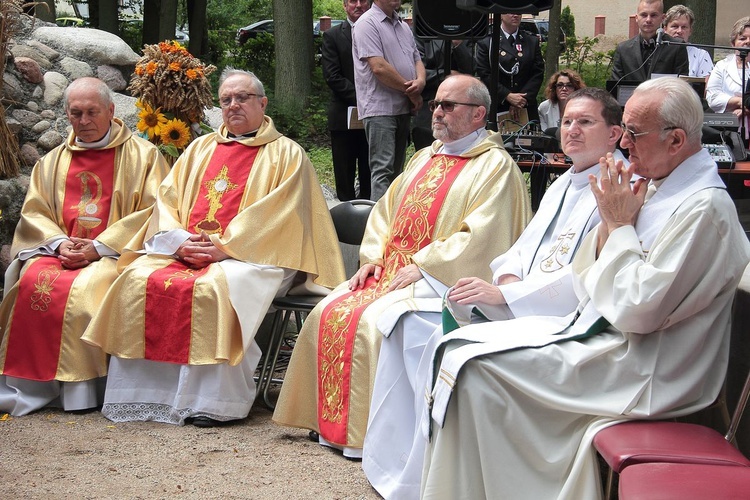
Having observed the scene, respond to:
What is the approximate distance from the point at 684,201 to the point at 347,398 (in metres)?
2.01

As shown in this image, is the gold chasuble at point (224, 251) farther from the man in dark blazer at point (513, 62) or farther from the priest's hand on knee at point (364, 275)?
the man in dark blazer at point (513, 62)

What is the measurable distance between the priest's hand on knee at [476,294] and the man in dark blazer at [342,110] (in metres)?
3.97

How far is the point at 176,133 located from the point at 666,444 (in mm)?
4347

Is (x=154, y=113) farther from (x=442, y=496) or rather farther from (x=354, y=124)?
(x=442, y=496)

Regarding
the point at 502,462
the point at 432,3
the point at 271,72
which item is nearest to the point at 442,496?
the point at 502,462

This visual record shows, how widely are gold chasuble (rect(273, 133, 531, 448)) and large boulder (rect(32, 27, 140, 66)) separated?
4302mm

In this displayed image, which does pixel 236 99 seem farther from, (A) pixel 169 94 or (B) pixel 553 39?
(B) pixel 553 39

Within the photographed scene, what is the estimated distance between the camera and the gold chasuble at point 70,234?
18.1 ft

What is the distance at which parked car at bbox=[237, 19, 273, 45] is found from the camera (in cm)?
1948

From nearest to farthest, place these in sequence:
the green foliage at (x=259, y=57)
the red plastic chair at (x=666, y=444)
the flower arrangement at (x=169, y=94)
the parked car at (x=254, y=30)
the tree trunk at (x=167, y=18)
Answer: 1. the red plastic chair at (x=666, y=444)
2. the flower arrangement at (x=169, y=94)
3. the tree trunk at (x=167, y=18)
4. the green foliage at (x=259, y=57)
5. the parked car at (x=254, y=30)

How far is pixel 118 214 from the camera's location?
5957 mm

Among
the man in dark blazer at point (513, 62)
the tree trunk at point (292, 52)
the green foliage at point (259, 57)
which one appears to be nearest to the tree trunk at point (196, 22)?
Answer: the green foliage at point (259, 57)

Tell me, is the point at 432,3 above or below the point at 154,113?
above

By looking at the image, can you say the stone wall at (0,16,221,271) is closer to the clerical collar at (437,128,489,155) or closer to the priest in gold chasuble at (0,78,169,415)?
the priest in gold chasuble at (0,78,169,415)
